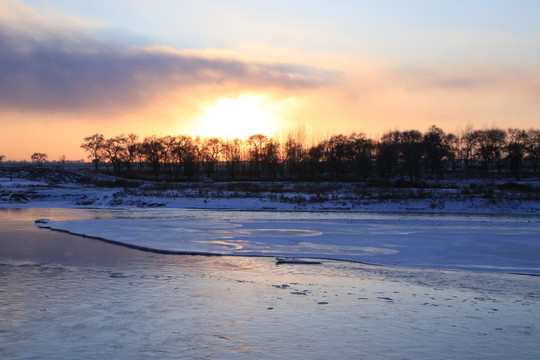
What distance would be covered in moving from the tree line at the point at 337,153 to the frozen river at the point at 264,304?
72.3 meters

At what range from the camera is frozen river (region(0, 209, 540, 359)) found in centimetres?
670

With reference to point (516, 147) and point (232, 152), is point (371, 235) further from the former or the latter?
point (232, 152)

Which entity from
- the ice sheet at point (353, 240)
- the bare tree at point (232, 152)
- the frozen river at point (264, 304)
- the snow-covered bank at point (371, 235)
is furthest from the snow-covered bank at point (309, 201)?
the bare tree at point (232, 152)

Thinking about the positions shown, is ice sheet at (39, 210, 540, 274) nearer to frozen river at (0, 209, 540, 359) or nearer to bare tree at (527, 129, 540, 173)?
frozen river at (0, 209, 540, 359)

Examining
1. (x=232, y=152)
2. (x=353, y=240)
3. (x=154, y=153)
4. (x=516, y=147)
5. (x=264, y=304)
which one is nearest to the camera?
(x=264, y=304)

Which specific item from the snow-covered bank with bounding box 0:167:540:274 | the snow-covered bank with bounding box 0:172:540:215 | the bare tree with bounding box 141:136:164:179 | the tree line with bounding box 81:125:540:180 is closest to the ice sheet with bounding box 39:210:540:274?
the snow-covered bank with bounding box 0:167:540:274

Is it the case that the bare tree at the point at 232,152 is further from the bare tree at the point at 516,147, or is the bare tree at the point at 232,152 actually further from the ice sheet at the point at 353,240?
the ice sheet at the point at 353,240

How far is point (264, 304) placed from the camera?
897 cm

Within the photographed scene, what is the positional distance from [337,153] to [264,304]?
92.2 meters

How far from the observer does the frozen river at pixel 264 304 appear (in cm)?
670

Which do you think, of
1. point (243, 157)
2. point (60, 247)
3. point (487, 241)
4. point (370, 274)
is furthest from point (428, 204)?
point (243, 157)

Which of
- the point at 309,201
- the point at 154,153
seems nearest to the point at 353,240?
the point at 309,201

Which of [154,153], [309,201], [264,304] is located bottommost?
[264,304]

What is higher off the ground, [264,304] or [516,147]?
[516,147]
